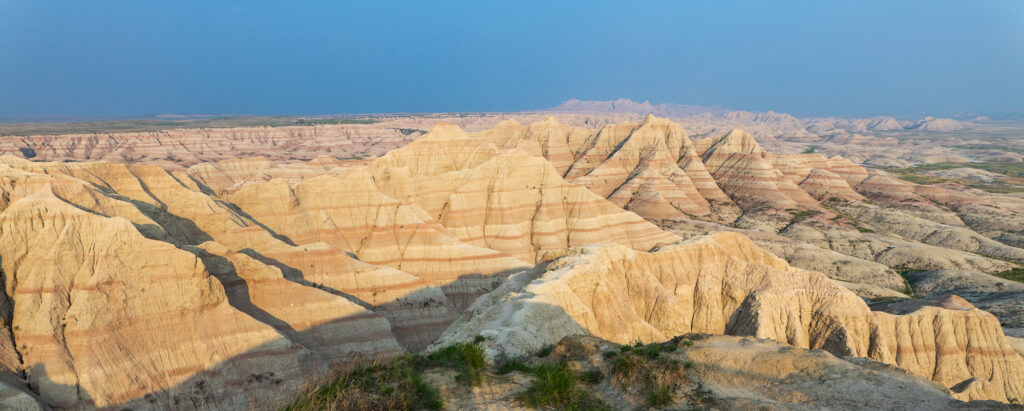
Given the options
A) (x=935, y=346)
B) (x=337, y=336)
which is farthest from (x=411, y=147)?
(x=935, y=346)

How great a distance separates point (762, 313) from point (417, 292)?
75.6 feet

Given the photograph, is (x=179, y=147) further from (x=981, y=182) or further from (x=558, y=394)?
(x=981, y=182)

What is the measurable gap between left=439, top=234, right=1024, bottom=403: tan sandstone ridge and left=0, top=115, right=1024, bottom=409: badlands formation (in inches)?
4.9

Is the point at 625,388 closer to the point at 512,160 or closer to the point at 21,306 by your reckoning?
the point at 21,306

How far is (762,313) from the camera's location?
28.5 metres

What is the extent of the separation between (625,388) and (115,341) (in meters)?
23.8

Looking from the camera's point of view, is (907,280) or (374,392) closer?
(374,392)

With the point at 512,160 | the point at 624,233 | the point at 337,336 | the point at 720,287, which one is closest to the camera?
the point at 337,336

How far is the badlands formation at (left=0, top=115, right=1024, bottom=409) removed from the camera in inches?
795

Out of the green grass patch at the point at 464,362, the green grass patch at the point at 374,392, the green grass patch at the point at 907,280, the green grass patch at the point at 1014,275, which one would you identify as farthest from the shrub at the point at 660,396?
the green grass patch at the point at 1014,275

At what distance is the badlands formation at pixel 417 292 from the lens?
2020 cm

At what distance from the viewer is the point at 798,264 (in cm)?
6216

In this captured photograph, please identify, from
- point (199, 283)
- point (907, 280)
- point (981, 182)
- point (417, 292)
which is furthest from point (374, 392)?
point (981, 182)

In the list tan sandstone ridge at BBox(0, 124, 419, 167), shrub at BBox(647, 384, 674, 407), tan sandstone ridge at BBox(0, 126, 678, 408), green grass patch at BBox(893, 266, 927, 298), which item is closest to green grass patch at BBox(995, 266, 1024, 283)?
green grass patch at BBox(893, 266, 927, 298)
